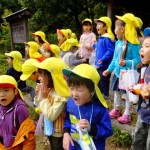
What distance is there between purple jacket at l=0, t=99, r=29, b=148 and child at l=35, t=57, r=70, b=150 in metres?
0.23

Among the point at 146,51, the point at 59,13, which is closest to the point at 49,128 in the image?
the point at 146,51

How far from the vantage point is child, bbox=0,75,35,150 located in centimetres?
252

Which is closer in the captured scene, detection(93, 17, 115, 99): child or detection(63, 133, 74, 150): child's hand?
detection(63, 133, 74, 150): child's hand

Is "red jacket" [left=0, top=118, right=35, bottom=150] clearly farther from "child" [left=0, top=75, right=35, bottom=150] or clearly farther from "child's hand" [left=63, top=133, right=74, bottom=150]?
"child's hand" [left=63, top=133, right=74, bottom=150]

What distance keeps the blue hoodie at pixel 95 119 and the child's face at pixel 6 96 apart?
63cm

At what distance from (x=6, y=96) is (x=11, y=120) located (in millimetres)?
238

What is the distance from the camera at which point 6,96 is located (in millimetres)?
2545

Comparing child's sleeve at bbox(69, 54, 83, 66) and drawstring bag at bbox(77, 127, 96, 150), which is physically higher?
child's sleeve at bbox(69, 54, 83, 66)

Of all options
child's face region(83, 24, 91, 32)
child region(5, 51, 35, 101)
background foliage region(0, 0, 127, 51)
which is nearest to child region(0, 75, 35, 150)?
child region(5, 51, 35, 101)

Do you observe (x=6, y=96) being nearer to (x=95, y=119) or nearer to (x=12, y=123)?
(x=12, y=123)

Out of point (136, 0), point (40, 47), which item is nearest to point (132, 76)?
point (40, 47)

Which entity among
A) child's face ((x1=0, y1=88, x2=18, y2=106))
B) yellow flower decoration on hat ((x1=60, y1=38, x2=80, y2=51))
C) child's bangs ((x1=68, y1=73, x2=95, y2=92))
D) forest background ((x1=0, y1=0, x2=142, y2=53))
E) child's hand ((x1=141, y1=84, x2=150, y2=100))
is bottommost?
child's face ((x1=0, y1=88, x2=18, y2=106))

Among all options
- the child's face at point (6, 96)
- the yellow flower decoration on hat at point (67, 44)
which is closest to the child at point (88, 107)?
the child's face at point (6, 96)

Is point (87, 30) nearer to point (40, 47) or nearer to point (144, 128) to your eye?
point (40, 47)
